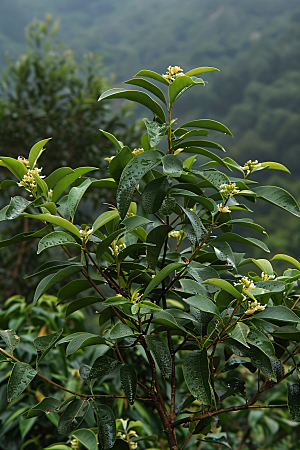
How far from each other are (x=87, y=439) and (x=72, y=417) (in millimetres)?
166

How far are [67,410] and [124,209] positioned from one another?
0.83 ft

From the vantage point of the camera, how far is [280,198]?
1.33 feet

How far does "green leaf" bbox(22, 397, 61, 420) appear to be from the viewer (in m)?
0.40

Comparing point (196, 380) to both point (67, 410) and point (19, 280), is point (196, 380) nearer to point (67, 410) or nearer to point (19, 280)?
point (67, 410)

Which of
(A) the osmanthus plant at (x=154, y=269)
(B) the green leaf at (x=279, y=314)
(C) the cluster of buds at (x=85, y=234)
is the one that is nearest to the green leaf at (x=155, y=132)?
(A) the osmanthus plant at (x=154, y=269)

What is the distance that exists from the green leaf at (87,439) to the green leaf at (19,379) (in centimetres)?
21

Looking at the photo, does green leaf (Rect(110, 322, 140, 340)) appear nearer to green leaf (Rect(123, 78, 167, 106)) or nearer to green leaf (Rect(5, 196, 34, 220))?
green leaf (Rect(5, 196, 34, 220))

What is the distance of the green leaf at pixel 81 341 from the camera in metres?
0.36

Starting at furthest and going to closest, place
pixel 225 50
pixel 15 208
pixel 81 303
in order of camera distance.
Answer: pixel 225 50 < pixel 81 303 < pixel 15 208

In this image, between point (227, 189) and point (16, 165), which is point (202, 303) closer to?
point (227, 189)

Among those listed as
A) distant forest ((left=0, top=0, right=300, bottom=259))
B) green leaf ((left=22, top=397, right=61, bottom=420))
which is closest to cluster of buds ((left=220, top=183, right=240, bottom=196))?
green leaf ((left=22, top=397, right=61, bottom=420))

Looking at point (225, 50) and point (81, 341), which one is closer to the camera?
point (81, 341)

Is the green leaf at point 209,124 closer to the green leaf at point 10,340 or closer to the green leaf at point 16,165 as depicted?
the green leaf at point 16,165


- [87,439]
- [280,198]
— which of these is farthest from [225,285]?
[87,439]
